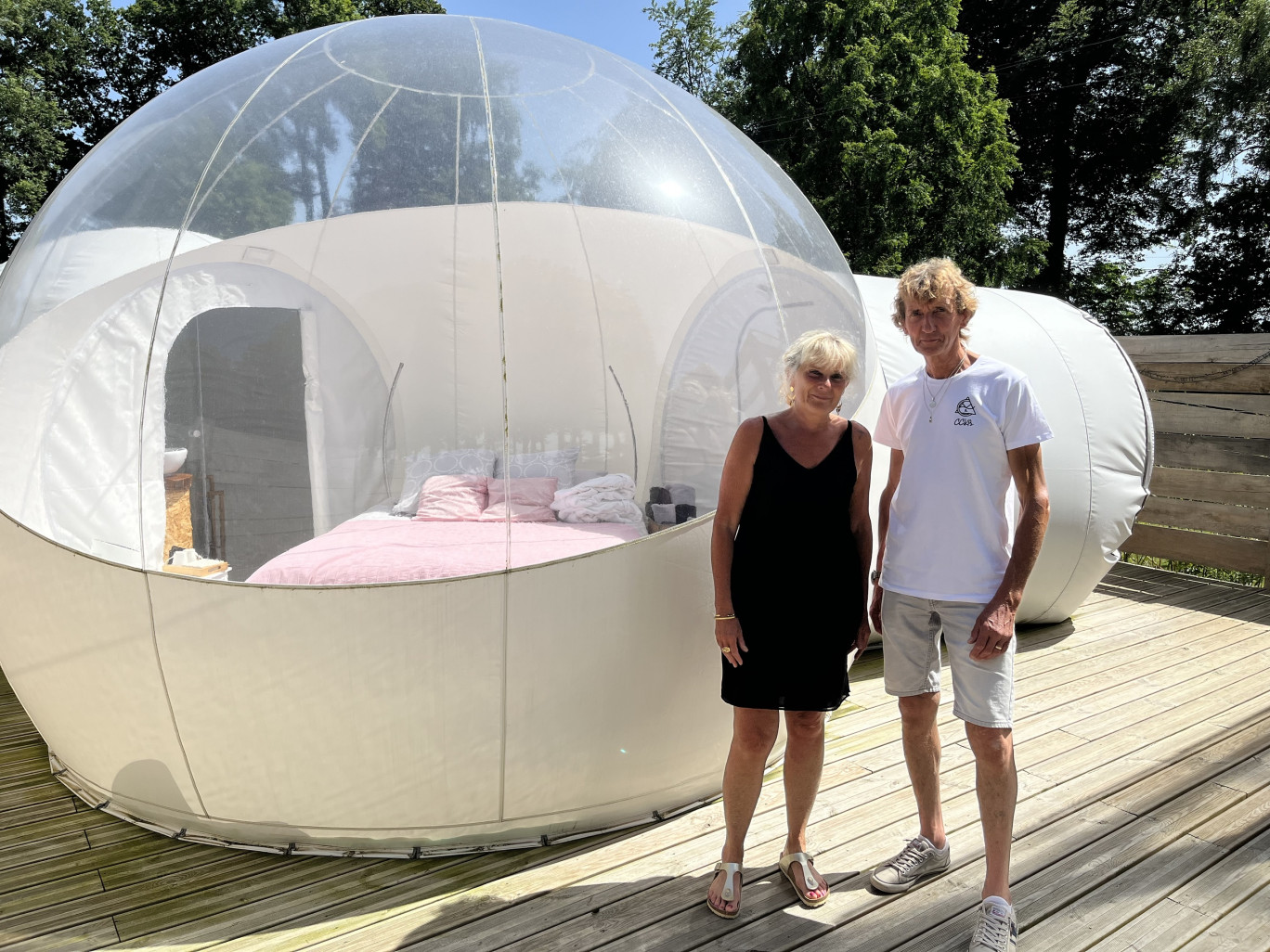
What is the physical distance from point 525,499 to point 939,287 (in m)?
1.24

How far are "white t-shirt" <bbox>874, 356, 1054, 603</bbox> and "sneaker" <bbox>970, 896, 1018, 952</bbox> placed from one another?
31.3 inches

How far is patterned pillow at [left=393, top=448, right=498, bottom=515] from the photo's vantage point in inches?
98.1

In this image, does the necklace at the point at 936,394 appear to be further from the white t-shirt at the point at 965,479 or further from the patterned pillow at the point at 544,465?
the patterned pillow at the point at 544,465

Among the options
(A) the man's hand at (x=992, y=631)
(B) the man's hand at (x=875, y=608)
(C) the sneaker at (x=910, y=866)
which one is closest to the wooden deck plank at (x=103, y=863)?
(C) the sneaker at (x=910, y=866)

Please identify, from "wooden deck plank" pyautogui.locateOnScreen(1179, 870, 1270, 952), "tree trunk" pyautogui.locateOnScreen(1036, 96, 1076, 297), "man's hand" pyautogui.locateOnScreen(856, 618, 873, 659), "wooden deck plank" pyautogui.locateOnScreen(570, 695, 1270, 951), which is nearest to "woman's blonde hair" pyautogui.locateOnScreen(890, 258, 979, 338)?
"man's hand" pyautogui.locateOnScreen(856, 618, 873, 659)

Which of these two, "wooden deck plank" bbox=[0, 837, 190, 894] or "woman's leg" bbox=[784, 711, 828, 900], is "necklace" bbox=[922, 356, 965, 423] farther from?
"wooden deck plank" bbox=[0, 837, 190, 894]

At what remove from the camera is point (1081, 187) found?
58.3ft

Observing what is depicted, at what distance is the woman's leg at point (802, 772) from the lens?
243 cm

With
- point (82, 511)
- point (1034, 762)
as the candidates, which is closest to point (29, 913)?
point (82, 511)

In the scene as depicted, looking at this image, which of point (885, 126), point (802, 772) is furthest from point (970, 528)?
point (885, 126)

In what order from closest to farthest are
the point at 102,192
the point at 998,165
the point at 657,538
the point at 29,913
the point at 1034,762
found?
the point at 29,913, the point at 657,538, the point at 102,192, the point at 1034,762, the point at 998,165

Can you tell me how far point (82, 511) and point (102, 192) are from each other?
→ 1066mm

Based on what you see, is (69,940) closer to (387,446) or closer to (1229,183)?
(387,446)

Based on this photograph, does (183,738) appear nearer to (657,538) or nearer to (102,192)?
(657,538)
